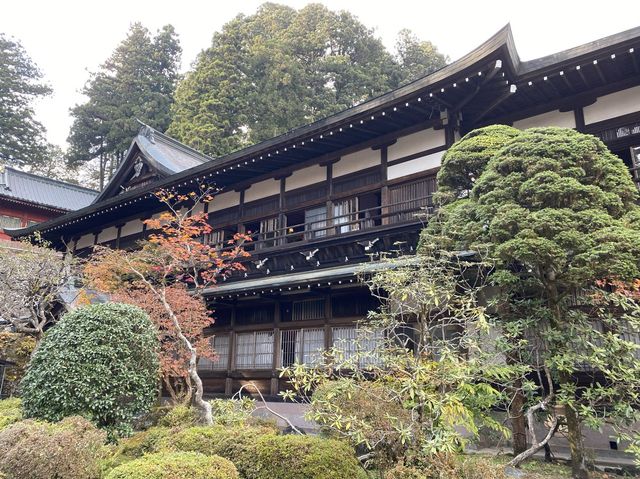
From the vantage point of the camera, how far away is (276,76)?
1185 inches

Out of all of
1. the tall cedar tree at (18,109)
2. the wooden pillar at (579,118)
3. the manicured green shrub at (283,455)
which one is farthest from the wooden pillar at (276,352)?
the tall cedar tree at (18,109)

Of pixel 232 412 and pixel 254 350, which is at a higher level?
pixel 254 350

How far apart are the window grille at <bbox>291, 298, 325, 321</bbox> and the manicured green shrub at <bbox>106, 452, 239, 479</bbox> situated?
7.39 meters

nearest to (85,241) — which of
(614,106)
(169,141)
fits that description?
(169,141)

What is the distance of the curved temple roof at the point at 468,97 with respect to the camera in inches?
362

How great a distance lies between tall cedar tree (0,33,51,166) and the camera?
1547 inches

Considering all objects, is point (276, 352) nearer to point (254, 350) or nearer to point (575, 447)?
point (254, 350)

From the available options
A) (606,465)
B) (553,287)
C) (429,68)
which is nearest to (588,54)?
(553,287)

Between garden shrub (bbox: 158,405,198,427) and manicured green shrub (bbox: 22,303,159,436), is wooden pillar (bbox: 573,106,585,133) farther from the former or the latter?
manicured green shrub (bbox: 22,303,159,436)

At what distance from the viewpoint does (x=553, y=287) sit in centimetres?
689

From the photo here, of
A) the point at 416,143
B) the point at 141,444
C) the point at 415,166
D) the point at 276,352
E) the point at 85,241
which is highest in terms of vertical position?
the point at 416,143

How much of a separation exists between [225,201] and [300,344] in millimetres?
6591

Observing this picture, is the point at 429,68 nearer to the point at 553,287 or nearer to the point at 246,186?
the point at 246,186

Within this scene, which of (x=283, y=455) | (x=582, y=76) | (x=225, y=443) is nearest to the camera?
(x=283, y=455)
